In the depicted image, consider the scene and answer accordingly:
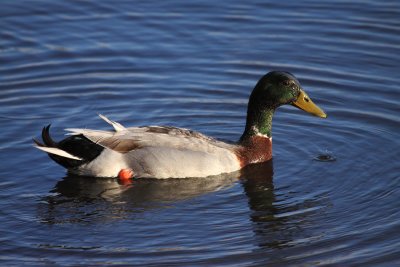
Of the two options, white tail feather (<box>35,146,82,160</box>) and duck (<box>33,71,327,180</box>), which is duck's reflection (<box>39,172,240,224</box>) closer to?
duck (<box>33,71,327,180</box>)

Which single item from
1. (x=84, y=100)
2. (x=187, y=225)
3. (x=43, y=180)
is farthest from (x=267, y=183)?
(x=84, y=100)

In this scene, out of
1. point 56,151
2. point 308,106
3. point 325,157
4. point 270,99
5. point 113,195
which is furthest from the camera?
point 308,106

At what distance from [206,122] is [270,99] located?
1.32 metres

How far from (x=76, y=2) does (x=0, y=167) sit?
6.57 meters

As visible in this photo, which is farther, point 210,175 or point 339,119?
point 339,119

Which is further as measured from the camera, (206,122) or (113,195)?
(206,122)

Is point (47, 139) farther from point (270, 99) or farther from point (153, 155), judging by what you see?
point (270, 99)

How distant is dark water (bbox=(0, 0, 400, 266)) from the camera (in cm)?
980

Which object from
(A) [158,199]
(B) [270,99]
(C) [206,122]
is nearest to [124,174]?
(A) [158,199]

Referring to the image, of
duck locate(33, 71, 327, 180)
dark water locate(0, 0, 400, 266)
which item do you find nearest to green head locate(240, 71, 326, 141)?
dark water locate(0, 0, 400, 266)

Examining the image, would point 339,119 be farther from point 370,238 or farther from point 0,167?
point 0,167

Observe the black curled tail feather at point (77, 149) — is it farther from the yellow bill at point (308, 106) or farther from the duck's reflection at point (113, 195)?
the yellow bill at point (308, 106)

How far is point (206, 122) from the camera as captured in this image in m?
13.4

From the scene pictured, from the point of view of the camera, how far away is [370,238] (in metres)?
9.82
